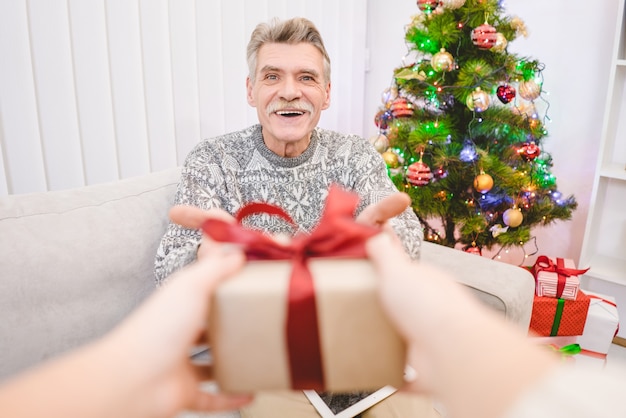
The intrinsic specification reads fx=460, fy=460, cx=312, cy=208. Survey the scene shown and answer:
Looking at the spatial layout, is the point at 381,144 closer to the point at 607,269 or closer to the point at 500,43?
the point at 500,43

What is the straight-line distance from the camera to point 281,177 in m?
1.32

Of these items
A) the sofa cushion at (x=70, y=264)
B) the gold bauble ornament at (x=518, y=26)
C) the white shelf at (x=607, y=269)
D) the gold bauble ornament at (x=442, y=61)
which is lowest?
the white shelf at (x=607, y=269)

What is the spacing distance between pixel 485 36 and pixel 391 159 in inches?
23.6

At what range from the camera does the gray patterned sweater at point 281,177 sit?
3.95 ft

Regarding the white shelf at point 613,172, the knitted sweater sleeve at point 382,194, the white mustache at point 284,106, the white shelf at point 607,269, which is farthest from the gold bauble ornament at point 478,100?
the white shelf at point 607,269

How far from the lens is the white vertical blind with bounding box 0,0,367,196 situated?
1445 millimetres

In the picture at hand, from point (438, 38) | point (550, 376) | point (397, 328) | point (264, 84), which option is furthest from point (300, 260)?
point (438, 38)

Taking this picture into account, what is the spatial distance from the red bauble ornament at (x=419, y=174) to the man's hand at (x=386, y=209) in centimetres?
128

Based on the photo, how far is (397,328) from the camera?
1.45 feet

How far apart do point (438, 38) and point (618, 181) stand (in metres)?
1.22

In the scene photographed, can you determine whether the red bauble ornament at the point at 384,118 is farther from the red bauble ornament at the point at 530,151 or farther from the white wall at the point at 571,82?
the white wall at the point at 571,82

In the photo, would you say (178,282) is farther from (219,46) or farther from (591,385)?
(219,46)

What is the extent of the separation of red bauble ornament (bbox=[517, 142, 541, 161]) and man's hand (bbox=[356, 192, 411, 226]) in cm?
146

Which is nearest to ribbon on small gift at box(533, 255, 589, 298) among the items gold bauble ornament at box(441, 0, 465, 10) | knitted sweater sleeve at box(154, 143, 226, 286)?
gold bauble ornament at box(441, 0, 465, 10)
